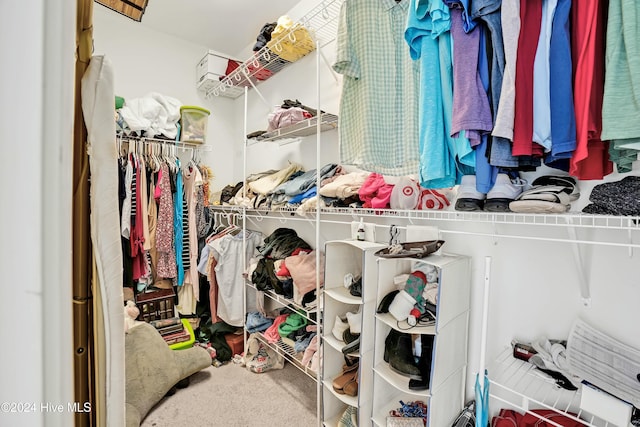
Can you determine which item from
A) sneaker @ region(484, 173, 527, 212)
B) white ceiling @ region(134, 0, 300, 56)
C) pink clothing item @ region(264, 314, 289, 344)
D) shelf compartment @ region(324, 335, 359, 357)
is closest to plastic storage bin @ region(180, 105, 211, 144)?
white ceiling @ region(134, 0, 300, 56)

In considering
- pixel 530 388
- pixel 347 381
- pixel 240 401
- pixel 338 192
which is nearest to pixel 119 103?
pixel 338 192

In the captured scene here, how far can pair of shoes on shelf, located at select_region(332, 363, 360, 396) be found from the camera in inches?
58.5

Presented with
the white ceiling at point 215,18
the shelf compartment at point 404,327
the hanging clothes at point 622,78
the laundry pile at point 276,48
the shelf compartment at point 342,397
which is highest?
the white ceiling at point 215,18

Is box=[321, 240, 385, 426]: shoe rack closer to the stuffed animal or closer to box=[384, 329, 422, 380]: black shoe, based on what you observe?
box=[384, 329, 422, 380]: black shoe

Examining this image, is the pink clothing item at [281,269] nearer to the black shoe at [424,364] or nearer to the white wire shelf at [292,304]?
the white wire shelf at [292,304]

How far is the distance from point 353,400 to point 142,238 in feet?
6.10

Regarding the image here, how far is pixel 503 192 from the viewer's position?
1.05 meters

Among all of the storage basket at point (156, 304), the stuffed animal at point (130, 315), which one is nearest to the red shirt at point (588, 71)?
the stuffed animal at point (130, 315)

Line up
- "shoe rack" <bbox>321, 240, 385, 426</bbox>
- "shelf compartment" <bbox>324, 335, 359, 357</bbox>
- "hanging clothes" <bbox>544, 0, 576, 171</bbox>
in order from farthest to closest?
1. "shelf compartment" <bbox>324, 335, 359, 357</bbox>
2. "shoe rack" <bbox>321, 240, 385, 426</bbox>
3. "hanging clothes" <bbox>544, 0, 576, 171</bbox>

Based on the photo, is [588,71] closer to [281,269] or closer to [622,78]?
[622,78]

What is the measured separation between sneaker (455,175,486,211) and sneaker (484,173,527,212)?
0.05 m

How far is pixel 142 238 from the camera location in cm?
235

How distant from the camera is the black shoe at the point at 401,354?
127cm

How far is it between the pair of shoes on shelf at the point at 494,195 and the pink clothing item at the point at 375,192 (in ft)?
1.23
